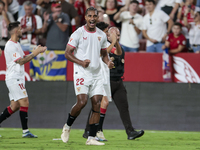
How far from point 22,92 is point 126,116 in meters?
2.23

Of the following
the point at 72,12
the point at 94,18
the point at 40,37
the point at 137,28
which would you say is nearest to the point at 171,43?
the point at 137,28

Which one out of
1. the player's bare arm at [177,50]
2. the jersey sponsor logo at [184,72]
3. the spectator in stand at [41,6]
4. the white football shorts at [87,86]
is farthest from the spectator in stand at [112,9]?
the white football shorts at [87,86]

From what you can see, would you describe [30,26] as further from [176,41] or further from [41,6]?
[176,41]

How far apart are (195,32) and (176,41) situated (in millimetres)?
851

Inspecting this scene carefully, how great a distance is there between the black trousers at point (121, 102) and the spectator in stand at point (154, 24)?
12.0ft

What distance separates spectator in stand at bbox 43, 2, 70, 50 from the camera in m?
10.6

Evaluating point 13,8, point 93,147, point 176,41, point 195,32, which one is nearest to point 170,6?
point 195,32

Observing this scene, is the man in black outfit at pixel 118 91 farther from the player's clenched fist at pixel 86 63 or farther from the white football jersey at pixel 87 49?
the player's clenched fist at pixel 86 63

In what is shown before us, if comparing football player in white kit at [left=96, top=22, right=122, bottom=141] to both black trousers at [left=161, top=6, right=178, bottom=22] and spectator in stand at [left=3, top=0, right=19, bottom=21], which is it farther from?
spectator in stand at [left=3, top=0, right=19, bottom=21]

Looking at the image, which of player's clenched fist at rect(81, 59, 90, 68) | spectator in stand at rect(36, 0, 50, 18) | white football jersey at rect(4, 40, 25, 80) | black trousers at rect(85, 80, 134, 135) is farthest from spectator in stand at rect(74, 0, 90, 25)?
player's clenched fist at rect(81, 59, 90, 68)

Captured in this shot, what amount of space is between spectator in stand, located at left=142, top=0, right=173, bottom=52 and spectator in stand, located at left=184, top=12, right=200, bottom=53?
0.63m

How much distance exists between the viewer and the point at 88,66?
5.87 metres

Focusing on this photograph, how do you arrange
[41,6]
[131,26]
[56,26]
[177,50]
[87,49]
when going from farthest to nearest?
[41,6] → [131,26] → [56,26] → [177,50] → [87,49]

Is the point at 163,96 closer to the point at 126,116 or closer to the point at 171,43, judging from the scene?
the point at 171,43
